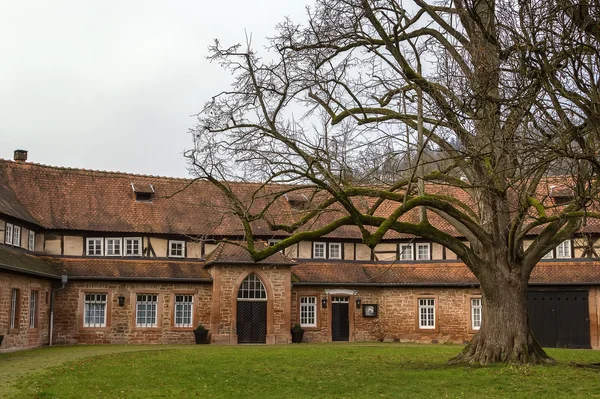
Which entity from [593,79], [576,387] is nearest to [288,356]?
[576,387]

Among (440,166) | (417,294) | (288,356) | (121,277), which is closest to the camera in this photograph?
(440,166)

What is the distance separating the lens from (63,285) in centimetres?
2891

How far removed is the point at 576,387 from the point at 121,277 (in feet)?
Answer: 61.8

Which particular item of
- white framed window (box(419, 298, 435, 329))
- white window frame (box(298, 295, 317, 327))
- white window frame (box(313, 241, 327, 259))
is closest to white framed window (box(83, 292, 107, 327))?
white window frame (box(298, 295, 317, 327))

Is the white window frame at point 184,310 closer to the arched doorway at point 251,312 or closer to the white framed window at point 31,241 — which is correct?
the arched doorway at point 251,312

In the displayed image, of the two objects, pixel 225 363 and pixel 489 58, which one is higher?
pixel 489 58

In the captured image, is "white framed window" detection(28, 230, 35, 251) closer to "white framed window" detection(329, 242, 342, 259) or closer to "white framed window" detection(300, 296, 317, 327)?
"white framed window" detection(300, 296, 317, 327)

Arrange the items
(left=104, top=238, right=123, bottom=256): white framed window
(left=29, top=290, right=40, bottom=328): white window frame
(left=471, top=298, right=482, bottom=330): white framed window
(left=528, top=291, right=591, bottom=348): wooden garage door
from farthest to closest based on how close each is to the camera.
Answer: (left=471, top=298, right=482, bottom=330): white framed window, (left=104, top=238, right=123, bottom=256): white framed window, (left=528, top=291, right=591, bottom=348): wooden garage door, (left=29, top=290, right=40, bottom=328): white window frame

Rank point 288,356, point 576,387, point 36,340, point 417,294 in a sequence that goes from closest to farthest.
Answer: point 576,387 < point 288,356 < point 36,340 < point 417,294

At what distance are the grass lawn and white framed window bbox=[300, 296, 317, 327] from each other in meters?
9.46

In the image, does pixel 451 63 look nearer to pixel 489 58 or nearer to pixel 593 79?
pixel 489 58

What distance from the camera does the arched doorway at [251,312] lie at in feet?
99.8

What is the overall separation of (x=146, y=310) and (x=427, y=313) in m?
11.1

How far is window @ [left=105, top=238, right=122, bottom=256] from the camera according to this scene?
30.5 m
